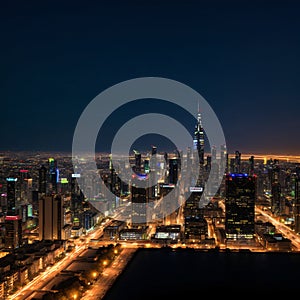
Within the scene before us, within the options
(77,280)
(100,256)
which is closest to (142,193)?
(100,256)

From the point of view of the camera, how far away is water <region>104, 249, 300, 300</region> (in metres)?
6.33

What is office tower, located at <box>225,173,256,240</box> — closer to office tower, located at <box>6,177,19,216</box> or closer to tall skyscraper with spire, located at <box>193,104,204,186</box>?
office tower, located at <box>6,177,19,216</box>

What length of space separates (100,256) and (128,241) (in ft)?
6.57

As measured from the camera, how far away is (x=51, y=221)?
968cm

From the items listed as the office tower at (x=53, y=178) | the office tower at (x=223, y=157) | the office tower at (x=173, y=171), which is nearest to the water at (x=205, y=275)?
the office tower at (x=53, y=178)

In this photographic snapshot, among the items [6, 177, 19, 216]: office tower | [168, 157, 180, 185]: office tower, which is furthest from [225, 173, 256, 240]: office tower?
[6, 177, 19, 216]: office tower

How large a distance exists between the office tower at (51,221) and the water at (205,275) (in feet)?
7.07

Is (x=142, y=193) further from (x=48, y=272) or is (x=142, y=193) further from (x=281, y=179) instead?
(x=281, y=179)

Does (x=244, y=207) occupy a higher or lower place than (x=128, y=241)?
higher

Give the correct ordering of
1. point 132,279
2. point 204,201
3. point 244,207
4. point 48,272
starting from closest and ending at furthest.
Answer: point 132,279
point 48,272
point 244,207
point 204,201

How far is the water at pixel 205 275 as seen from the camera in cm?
633

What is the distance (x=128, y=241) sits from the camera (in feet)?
32.7

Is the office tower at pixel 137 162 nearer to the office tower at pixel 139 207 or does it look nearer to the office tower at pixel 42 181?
the office tower at pixel 139 207

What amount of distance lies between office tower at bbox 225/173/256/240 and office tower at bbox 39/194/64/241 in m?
4.16
